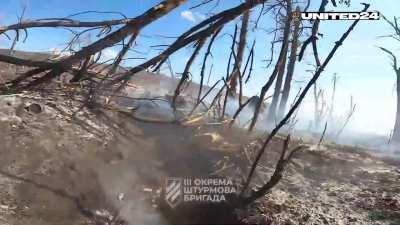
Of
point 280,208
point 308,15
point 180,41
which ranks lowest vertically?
point 280,208

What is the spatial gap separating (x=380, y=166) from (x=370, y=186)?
6.77 ft

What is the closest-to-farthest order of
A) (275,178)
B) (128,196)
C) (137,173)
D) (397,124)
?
(275,178) → (128,196) → (137,173) → (397,124)

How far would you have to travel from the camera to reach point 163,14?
5.32 meters

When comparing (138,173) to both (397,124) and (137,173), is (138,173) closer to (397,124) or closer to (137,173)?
(137,173)

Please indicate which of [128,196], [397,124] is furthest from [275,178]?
[397,124]

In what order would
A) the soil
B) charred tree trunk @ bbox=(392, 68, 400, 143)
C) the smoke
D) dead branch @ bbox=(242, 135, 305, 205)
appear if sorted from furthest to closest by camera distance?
1. charred tree trunk @ bbox=(392, 68, 400, 143)
2. the smoke
3. dead branch @ bbox=(242, 135, 305, 205)
4. the soil

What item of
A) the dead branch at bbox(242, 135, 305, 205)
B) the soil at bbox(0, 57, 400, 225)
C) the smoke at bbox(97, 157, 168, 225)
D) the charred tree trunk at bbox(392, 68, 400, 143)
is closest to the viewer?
the soil at bbox(0, 57, 400, 225)

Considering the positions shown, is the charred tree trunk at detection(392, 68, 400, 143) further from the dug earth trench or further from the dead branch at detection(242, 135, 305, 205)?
the dead branch at detection(242, 135, 305, 205)

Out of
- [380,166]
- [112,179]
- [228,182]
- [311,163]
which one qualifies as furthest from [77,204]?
[380,166]

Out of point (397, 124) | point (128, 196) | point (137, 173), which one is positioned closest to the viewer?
point (128, 196)

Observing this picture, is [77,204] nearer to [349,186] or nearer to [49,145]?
[49,145]

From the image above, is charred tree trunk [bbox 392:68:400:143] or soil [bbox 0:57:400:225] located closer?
soil [bbox 0:57:400:225]

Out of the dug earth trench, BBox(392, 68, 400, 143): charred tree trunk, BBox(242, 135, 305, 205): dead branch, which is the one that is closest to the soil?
the dug earth trench

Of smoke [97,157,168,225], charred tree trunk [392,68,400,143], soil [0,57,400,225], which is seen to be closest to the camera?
soil [0,57,400,225]
